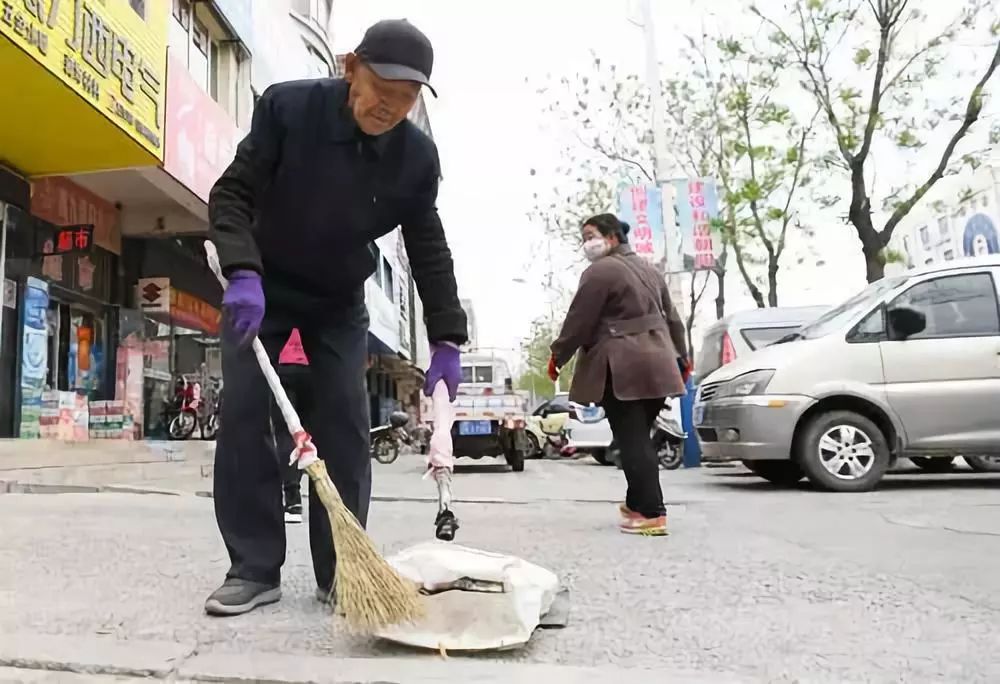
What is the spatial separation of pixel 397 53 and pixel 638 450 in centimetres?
298

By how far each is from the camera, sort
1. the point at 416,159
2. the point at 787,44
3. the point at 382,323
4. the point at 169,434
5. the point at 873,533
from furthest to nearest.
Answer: the point at 382,323, the point at 787,44, the point at 169,434, the point at 873,533, the point at 416,159

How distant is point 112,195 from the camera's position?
12.5 m

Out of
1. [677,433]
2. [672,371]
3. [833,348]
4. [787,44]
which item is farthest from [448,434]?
[787,44]

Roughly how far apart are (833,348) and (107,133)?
722cm

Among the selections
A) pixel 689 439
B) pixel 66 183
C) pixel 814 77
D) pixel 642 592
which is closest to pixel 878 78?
pixel 814 77

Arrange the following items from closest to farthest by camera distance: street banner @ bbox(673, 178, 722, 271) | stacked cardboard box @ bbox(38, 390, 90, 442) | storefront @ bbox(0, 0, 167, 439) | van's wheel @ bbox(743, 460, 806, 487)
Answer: storefront @ bbox(0, 0, 167, 439)
van's wheel @ bbox(743, 460, 806, 487)
stacked cardboard box @ bbox(38, 390, 90, 442)
street banner @ bbox(673, 178, 722, 271)

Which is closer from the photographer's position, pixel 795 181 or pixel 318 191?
pixel 318 191

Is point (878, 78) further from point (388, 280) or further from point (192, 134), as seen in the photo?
point (388, 280)

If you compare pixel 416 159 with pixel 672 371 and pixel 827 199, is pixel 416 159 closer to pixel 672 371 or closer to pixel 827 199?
pixel 672 371

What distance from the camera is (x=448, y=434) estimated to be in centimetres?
278

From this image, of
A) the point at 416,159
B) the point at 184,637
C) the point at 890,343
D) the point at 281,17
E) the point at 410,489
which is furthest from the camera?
the point at 281,17

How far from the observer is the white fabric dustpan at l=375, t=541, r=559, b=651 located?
2.19 metres

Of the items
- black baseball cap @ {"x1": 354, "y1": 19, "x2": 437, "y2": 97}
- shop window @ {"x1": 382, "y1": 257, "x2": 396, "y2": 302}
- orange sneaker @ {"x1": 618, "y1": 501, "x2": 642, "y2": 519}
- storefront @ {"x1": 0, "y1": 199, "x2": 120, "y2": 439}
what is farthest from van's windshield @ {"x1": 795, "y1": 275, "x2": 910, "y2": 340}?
shop window @ {"x1": 382, "y1": 257, "x2": 396, "y2": 302}

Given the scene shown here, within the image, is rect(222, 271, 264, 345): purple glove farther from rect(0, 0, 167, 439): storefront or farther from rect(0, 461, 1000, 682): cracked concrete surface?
rect(0, 0, 167, 439): storefront
